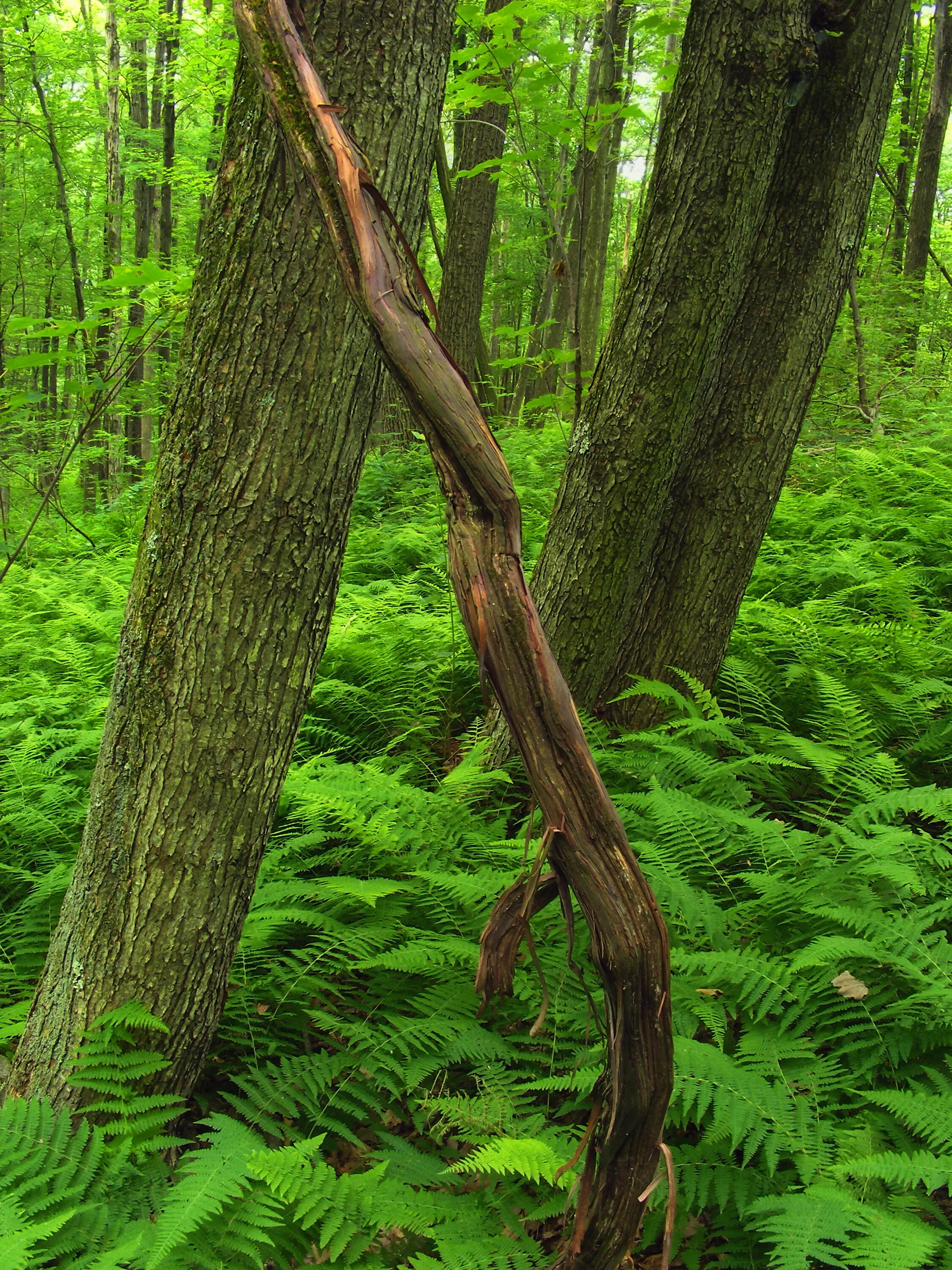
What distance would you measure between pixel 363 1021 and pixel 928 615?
146 inches

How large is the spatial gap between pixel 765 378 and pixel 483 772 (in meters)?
2.04

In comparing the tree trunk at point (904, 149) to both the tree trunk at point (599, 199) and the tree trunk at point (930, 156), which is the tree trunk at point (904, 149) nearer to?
the tree trunk at point (930, 156)

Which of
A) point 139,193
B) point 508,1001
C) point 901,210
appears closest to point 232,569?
point 508,1001

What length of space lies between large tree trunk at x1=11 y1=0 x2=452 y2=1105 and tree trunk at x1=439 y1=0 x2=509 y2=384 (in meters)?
6.78

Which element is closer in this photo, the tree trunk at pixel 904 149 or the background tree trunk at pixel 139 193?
the background tree trunk at pixel 139 193

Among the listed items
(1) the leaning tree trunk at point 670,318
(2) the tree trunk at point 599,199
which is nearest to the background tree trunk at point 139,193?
(2) the tree trunk at point 599,199

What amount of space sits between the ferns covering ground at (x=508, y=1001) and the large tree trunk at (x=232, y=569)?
8.2 inches

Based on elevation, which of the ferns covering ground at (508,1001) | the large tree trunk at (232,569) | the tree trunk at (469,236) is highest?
the tree trunk at (469,236)

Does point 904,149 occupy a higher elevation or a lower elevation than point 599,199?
higher

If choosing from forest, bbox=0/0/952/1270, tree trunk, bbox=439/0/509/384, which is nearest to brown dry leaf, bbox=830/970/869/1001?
forest, bbox=0/0/952/1270

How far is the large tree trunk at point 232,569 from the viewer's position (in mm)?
1784

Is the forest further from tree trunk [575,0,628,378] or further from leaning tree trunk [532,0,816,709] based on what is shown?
tree trunk [575,0,628,378]

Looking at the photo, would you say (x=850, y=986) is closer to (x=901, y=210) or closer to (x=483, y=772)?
(x=483, y=772)

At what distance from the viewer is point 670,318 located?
10.6 feet
